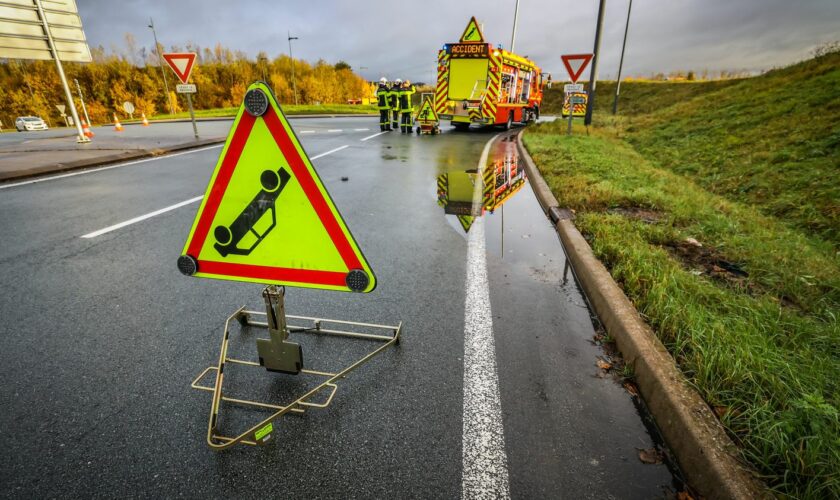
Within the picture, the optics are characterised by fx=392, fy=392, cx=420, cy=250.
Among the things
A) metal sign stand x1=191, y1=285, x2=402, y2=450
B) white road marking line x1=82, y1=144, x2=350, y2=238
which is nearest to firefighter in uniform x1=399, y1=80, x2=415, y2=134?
white road marking line x1=82, y1=144, x2=350, y2=238

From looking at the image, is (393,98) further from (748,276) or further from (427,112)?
(748,276)

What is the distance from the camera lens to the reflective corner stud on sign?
75.6 inches

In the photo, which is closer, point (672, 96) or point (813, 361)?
point (813, 361)

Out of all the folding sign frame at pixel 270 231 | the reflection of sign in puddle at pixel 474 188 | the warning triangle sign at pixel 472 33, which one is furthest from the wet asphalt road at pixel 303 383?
the warning triangle sign at pixel 472 33

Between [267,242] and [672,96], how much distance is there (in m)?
41.7

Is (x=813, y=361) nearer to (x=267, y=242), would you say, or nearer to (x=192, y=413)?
(x=267, y=242)

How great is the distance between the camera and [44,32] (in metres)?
11.0

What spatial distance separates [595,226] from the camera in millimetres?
4426

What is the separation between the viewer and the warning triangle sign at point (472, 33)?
16344 mm

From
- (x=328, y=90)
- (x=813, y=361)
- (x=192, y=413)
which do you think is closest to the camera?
(x=192, y=413)

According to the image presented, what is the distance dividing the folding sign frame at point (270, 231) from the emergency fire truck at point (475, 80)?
52.8ft

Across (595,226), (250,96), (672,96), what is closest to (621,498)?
(250,96)

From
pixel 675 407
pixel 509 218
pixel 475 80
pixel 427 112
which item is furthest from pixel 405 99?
pixel 675 407

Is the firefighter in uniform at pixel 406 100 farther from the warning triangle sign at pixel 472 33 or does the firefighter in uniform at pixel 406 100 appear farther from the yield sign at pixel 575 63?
the yield sign at pixel 575 63
